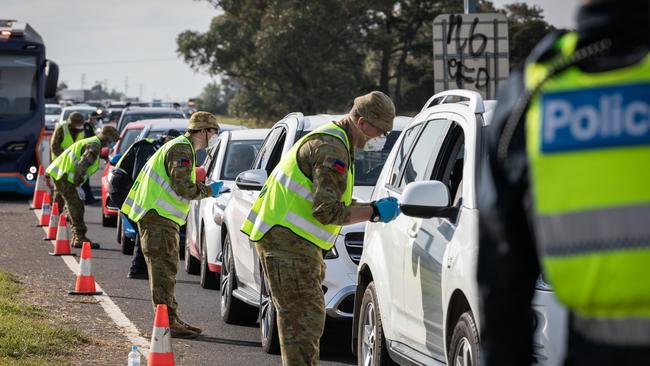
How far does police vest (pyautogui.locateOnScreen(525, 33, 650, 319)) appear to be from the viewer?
8.52 feet

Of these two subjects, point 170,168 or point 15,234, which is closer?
point 170,168

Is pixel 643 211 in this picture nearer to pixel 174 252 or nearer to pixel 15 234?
pixel 174 252

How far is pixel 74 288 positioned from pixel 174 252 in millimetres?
3128

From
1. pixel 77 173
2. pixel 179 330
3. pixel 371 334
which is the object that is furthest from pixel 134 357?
pixel 77 173

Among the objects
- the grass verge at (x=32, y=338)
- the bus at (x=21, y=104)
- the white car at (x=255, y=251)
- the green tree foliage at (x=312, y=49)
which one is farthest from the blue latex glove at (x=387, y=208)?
the green tree foliage at (x=312, y=49)

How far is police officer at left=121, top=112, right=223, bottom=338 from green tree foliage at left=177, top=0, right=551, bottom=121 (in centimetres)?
4351

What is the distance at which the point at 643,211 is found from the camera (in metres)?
2.60

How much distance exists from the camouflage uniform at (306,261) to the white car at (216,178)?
19.6 feet

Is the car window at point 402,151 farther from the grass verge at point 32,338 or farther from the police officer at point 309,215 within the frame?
the grass verge at point 32,338

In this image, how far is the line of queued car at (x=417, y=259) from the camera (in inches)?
232

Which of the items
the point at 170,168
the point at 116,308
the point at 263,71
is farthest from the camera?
the point at 263,71

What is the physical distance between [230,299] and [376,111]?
4.60m

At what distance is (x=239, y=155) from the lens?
13875 mm

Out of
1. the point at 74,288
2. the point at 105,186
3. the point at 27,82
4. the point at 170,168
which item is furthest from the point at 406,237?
the point at 27,82
